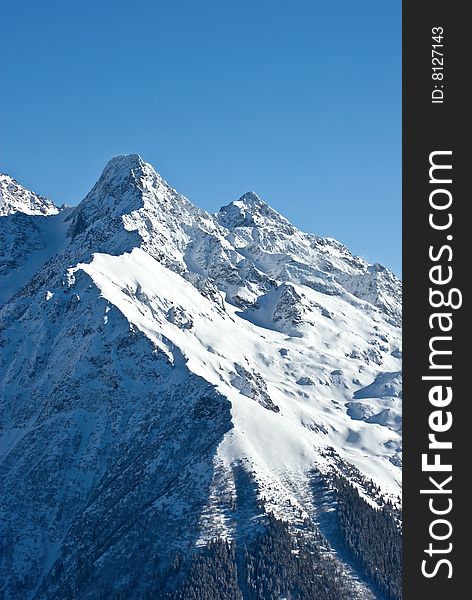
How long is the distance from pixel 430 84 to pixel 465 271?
395 inches

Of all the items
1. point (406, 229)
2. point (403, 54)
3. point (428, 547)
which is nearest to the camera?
point (428, 547)

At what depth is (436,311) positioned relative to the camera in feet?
138

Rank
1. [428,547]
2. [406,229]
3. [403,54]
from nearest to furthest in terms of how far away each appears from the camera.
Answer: [428,547] < [406,229] < [403,54]

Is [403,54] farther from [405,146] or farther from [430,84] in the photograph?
[405,146]

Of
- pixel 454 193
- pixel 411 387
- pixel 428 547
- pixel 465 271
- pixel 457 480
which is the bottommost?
pixel 428 547

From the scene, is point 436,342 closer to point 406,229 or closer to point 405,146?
point 406,229

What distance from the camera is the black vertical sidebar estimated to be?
1628 inches

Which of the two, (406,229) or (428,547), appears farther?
(406,229)

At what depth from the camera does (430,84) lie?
148 feet

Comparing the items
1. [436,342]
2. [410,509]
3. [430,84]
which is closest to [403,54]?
[430,84]

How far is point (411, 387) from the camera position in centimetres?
4262

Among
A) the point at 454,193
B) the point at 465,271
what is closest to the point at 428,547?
the point at 465,271

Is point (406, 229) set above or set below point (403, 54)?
below

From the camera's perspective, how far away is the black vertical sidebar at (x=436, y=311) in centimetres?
4134
